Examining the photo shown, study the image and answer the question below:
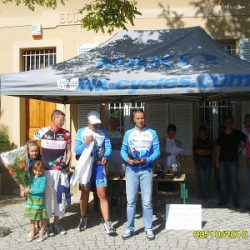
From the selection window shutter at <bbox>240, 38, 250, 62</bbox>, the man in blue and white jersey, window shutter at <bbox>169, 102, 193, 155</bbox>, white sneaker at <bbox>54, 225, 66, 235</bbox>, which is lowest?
white sneaker at <bbox>54, 225, 66, 235</bbox>

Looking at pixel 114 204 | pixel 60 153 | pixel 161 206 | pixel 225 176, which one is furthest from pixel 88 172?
pixel 225 176

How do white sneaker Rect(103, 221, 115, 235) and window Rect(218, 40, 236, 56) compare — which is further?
window Rect(218, 40, 236, 56)

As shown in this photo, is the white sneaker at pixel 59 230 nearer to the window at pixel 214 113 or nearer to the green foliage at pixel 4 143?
the green foliage at pixel 4 143

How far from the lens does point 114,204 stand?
267 inches

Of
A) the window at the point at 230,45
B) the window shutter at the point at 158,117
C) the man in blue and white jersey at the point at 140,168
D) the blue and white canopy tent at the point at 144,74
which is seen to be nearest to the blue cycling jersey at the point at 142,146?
the man in blue and white jersey at the point at 140,168

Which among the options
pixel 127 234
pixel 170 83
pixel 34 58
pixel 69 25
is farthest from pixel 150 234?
pixel 34 58

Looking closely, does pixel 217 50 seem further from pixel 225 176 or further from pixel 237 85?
pixel 225 176

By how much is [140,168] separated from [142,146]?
0.93ft

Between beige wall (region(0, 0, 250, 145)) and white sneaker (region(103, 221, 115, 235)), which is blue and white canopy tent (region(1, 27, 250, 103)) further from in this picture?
white sneaker (region(103, 221, 115, 235))

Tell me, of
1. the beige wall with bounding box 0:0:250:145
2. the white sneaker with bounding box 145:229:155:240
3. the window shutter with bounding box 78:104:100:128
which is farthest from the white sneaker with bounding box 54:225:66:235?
the beige wall with bounding box 0:0:250:145
